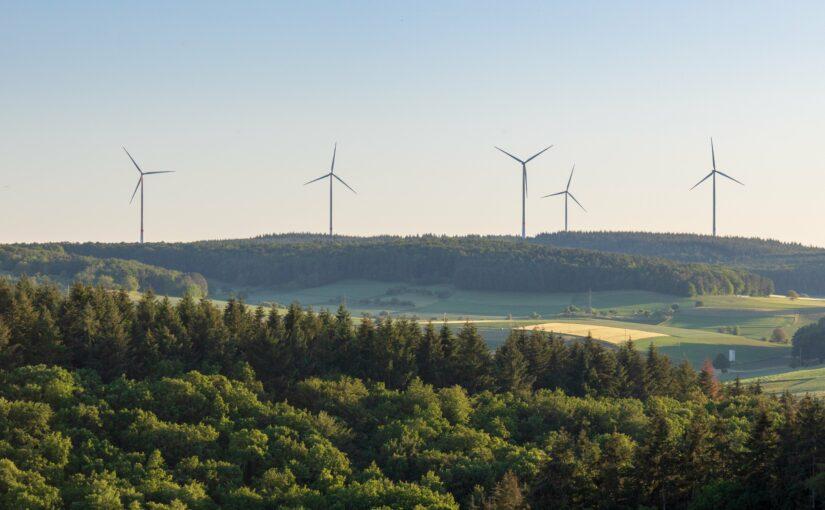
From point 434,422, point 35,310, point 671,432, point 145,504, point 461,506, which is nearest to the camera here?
point 145,504

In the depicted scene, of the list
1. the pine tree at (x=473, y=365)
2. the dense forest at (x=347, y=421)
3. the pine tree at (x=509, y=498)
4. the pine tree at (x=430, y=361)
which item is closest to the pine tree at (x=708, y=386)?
the dense forest at (x=347, y=421)

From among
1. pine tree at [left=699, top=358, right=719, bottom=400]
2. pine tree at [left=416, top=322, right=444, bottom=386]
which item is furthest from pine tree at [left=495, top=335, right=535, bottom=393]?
Answer: pine tree at [left=699, top=358, right=719, bottom=400]

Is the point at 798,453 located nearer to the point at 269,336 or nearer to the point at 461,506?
the point at 461,506

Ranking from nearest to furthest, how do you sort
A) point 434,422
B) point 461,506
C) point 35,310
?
point 461,506, point 434,422, point 35,310

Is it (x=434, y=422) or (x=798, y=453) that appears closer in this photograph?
(x=798, y=453)

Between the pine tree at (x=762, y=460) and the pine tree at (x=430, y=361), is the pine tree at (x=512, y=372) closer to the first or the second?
the pine tree at (x=430, y=361)

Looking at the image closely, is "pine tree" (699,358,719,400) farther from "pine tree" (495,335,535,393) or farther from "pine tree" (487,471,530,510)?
"pine tree" (487,471,530,510)

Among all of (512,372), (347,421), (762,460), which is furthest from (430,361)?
(762,460)

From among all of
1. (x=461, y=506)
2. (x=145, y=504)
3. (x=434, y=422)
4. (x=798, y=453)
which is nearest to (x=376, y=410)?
(x=434, y=422)
